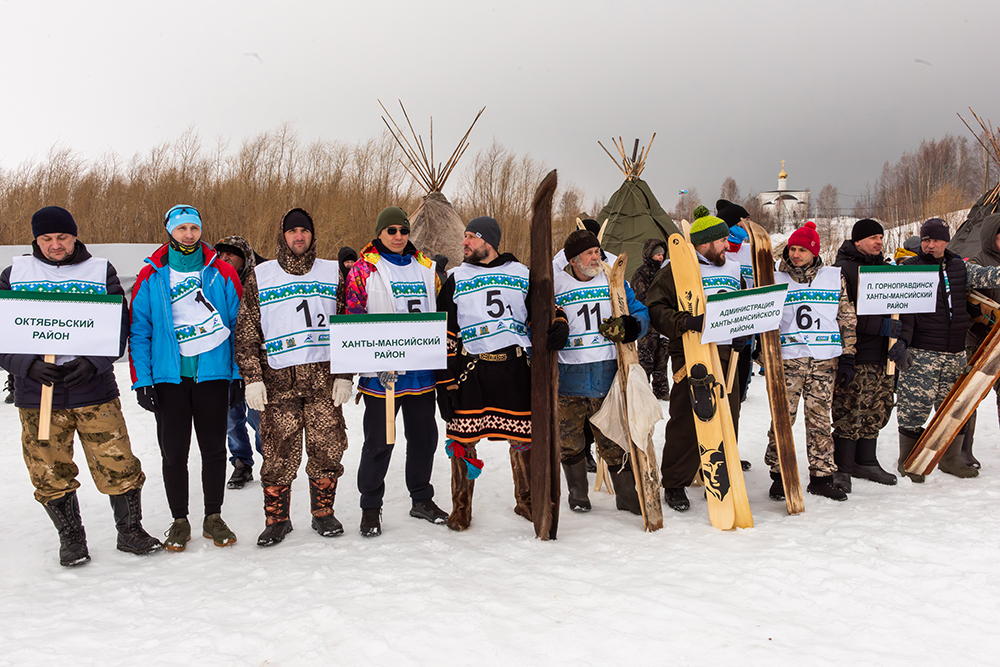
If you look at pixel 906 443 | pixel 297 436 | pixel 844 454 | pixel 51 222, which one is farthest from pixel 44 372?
pixel 906 443

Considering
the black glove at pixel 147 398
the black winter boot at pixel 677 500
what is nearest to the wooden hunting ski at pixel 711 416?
the black winter boot at pixel 677 500

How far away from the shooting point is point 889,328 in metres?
4.26

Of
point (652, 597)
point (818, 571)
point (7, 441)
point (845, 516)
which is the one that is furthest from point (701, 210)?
point (7, 441)

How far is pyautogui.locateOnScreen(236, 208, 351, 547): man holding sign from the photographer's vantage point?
347 cm

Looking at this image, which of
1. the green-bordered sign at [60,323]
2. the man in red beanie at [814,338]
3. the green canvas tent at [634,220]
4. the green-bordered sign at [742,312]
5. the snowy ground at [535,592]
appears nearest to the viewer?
the snowy ground at [535,592]

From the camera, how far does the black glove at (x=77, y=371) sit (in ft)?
10.4

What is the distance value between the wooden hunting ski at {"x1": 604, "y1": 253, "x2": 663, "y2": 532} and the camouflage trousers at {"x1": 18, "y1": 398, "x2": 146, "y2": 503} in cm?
292

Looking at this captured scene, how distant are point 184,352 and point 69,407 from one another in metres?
0.64

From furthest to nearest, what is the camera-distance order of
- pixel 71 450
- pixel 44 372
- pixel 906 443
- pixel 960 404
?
pixel 906 443
pixel 960 404
pixel 71 450
pixel 44 372

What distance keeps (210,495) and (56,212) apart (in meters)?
1.83

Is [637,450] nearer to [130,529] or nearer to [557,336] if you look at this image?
[557,336]

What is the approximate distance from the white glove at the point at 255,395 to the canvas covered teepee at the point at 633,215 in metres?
7.32

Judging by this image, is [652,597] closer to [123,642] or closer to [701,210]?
[123,642]

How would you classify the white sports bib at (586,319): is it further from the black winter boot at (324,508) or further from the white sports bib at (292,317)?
the black winter boot at (324,508)
